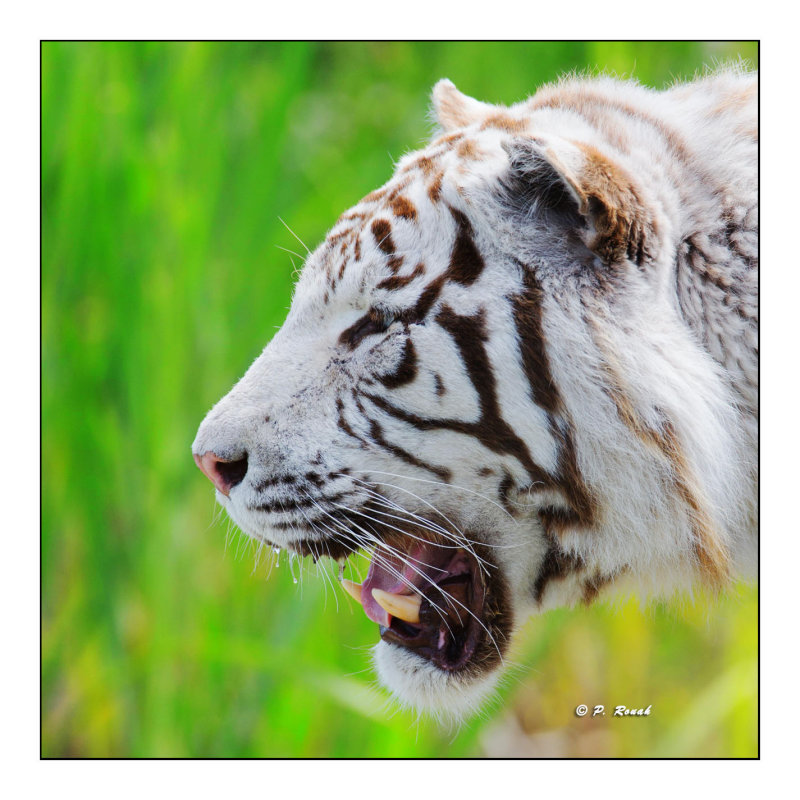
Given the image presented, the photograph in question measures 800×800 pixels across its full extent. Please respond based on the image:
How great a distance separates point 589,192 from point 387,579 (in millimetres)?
530

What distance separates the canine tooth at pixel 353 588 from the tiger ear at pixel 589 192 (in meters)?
0.48

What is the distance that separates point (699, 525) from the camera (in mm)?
985

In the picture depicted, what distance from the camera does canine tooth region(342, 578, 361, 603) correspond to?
1.10 m

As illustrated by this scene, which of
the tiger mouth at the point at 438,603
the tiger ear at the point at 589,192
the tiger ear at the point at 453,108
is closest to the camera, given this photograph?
the tiger ear at the point at 589,192

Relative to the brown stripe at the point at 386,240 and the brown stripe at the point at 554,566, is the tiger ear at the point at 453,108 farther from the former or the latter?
the brown stripe at the point at 554,566

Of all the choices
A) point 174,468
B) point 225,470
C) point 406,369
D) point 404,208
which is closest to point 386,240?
point 404,208

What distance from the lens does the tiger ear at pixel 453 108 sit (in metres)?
1.22

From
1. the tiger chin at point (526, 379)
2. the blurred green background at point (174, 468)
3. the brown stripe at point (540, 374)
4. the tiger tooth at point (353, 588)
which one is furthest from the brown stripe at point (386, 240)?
the blurred green background at point (174, 468)

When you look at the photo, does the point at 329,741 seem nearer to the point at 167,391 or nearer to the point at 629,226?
the point at 167,391

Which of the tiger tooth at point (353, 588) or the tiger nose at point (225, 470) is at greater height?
the tiger nose at point (225, 470)

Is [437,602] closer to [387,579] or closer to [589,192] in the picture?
[387,579]

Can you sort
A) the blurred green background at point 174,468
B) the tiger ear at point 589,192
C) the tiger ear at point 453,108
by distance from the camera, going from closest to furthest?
the tiger ear at point 589,192, the tiger ear at point 453,108, the blurred green background at point 174,468

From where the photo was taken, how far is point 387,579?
1.13m

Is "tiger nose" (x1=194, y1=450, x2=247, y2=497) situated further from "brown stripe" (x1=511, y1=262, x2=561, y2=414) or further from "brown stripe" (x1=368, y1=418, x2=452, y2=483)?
"brown stripe" (x1=511, y1=262, x2=561, y2=414)
